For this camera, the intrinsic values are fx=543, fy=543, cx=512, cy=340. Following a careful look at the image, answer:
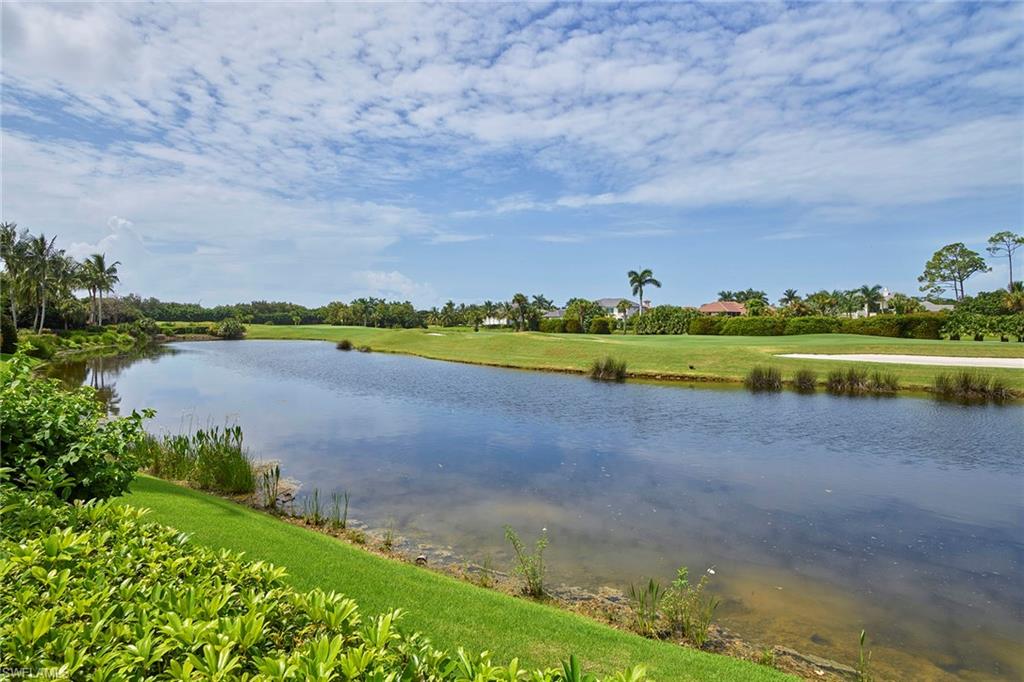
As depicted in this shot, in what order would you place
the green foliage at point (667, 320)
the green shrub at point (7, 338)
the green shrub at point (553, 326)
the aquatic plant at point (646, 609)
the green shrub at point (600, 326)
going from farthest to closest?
the green shrub at point (553, 326), the green shrub at point (600, 326), the green foliage at point (667, 320), the green shrub at point (7, 338), the aquatic plant at point (646, 609)

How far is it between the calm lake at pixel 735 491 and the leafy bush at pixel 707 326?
128 ft

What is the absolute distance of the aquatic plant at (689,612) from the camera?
666 centimetres

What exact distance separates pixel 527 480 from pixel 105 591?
11.3 meters

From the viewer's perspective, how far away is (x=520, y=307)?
290 ft

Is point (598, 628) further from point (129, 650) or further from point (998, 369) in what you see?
point (998, 369)

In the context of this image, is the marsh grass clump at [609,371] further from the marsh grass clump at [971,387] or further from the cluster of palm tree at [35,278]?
the cluster of palm tree at [35,278]

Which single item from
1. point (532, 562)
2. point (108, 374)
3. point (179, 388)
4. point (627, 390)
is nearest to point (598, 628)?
point (532, 562)

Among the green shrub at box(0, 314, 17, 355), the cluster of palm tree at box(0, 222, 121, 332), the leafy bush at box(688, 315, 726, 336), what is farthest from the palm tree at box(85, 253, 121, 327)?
the leafy bush at box(688, 315, 726, 336)

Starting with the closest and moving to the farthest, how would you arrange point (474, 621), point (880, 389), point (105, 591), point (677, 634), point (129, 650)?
point (129, 650) < point (105, 591) < point (474, 621) < point (677, 634) < point (880, 389)

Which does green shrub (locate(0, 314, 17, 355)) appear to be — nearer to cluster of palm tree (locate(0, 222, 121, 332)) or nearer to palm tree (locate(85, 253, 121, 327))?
cluster of palm tree (locate(0, 222, 121, 332))

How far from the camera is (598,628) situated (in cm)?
622

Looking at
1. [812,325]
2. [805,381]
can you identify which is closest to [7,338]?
[805,381]

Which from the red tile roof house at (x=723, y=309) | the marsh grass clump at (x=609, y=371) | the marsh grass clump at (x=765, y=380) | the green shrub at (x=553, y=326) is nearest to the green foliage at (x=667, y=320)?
the green shrub at (x=553, y=326)

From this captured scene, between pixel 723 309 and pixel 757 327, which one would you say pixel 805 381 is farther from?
pixel 723 309
